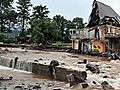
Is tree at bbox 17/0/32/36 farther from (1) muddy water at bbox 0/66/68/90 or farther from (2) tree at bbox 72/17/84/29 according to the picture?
(1) muddy water at bbox 0/66/68/90

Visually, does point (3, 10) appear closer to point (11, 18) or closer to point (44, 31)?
point (11, 18)

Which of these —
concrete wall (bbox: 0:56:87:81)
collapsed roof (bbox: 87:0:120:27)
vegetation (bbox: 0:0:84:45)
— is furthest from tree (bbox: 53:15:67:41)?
concrete wall (bbox: 0:56:87:81)

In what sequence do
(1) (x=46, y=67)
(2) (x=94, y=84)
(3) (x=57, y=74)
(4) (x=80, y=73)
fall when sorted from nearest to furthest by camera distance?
(2) (x=94, y=84) → (4) (x=80, y=73) → (3) (x=57, y=74) → (1) (x=46, y=67)

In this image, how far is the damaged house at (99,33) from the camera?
42.7 m

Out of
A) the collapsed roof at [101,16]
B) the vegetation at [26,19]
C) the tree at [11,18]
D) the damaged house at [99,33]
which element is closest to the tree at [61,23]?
the vegetation at [26,19]

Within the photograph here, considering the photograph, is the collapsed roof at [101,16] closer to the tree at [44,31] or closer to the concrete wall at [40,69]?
the tree at [44,31]

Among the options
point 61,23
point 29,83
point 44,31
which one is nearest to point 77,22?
point 61,23

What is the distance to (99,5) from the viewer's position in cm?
4903

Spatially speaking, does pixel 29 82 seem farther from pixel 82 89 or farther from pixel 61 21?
pixel 61 21

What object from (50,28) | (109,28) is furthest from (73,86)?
(50,28)

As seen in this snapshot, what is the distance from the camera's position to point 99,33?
152 ft

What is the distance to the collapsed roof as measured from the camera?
47031mm

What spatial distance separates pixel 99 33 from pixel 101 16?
328 cm

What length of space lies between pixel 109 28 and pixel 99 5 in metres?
5.73
